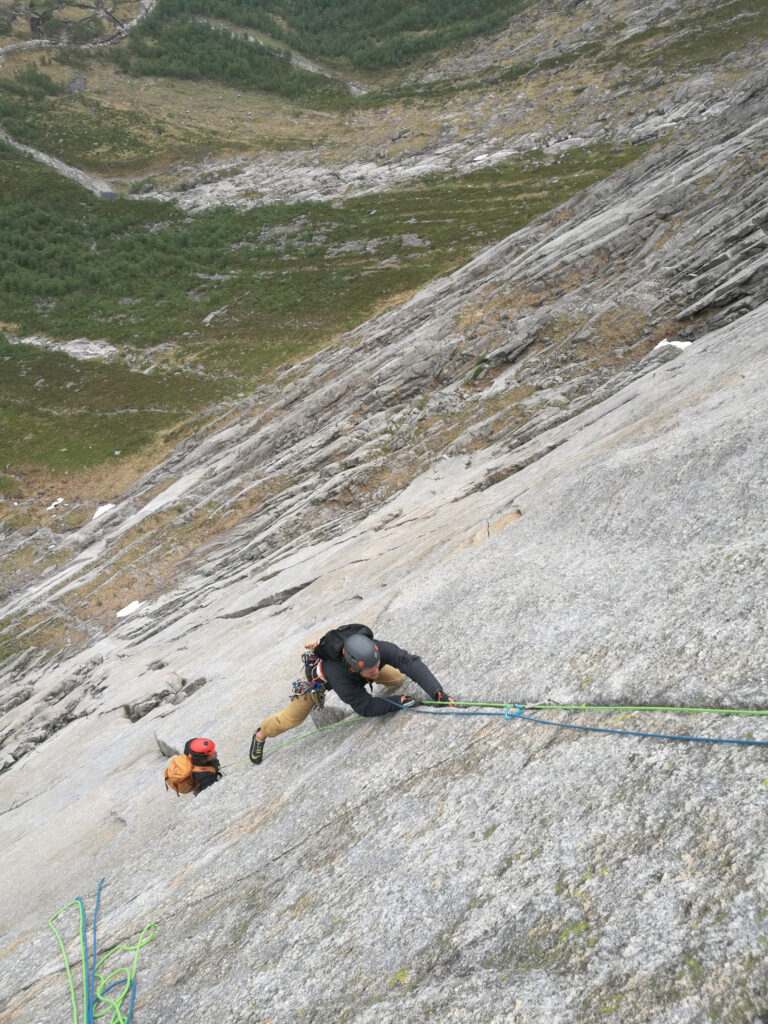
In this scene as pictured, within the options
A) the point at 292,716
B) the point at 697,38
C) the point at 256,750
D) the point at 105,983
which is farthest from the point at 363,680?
the point at 697,38

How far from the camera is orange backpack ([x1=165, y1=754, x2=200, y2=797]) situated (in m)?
11.3

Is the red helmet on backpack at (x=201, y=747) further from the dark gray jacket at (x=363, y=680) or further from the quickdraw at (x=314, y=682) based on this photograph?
the dark gray jacket at (x=363, y=680)

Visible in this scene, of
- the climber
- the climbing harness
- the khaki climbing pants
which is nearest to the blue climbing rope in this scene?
the climber

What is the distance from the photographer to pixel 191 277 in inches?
3602

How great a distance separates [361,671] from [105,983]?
4946 mm

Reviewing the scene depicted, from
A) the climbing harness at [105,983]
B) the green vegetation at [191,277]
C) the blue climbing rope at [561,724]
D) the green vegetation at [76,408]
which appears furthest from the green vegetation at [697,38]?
the climbing harness at [105,983]

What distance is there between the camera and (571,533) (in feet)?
38.3

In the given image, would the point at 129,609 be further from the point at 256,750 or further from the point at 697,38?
the point at 697,38

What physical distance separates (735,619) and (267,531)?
26.1 m

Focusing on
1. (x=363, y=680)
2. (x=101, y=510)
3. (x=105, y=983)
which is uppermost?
(x=101, y=510)

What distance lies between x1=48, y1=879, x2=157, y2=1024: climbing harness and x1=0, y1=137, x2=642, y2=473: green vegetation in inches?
2200

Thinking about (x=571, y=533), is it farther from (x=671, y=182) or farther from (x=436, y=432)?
(x=671, y=182)

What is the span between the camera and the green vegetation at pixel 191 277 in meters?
66.4

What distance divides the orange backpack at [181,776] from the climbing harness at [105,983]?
293 cm
